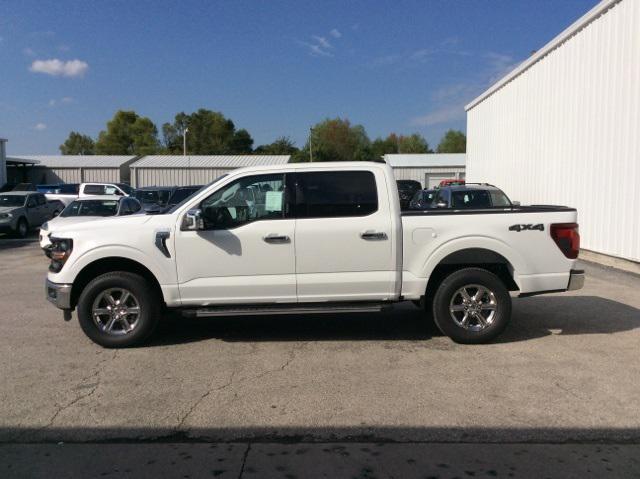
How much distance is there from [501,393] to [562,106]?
12.5 m

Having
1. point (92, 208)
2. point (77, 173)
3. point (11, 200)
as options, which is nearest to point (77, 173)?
point (77, 173)

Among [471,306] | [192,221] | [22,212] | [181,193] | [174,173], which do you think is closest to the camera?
[192,221]

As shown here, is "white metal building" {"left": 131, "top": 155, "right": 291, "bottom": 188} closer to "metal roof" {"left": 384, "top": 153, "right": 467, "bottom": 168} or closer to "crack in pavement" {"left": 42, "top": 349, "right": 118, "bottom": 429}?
"metal roof" {"left": 384, "top": 153, "right": 467, "bottom": 168}

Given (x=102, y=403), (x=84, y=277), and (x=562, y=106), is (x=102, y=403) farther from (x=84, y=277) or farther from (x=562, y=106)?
(x=562, y=106)

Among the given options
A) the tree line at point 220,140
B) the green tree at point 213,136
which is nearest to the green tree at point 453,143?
the tree line at point 220,140

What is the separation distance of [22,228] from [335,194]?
18.7 m

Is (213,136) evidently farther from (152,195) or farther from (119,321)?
(119,321)

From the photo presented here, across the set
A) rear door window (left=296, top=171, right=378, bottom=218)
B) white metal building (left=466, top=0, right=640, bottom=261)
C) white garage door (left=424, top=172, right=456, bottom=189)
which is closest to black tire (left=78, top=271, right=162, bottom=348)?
rear door window (left=296, top=171, right=378, bottom=218)

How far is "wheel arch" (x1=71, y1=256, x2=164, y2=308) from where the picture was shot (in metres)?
6.26

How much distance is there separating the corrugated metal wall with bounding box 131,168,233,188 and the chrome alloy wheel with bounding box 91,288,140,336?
3802 cm

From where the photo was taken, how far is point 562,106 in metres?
15.2

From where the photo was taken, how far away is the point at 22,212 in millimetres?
A: 21031

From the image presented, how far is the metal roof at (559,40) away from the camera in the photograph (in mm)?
12836

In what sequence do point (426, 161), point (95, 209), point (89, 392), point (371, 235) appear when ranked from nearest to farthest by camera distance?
1. point (89, 392)
2. point (371, 235)
3. point (95, 209)
4. point (426, 161)
